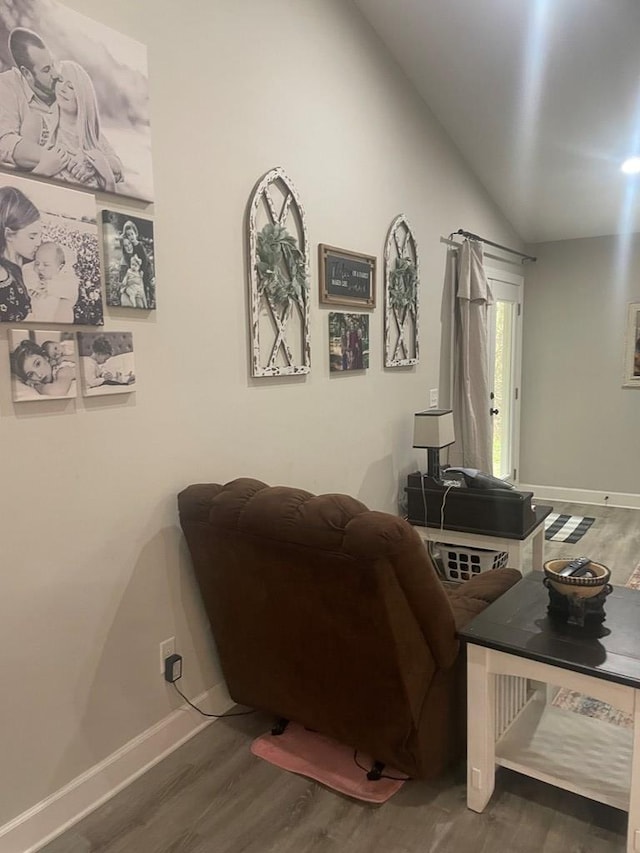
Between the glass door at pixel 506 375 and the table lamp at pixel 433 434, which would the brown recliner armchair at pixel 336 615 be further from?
the glass door at pixel 506 375

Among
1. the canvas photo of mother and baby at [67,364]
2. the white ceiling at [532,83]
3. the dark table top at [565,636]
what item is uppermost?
the white ceiling at [532,83]

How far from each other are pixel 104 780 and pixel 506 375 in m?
4.49

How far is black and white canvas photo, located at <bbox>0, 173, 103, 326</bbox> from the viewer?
1627 millimetres

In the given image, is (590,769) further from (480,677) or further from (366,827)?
(366,827)

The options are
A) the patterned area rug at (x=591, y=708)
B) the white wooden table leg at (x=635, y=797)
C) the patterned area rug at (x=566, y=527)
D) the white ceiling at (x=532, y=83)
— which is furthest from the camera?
the patterned area rug at (x=566, y=527)

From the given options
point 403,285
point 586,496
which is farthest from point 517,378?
point 403,285

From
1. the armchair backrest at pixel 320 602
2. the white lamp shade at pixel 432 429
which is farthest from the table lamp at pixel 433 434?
the armchair backrest at pixel 320 602

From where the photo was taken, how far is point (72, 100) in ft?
5.77

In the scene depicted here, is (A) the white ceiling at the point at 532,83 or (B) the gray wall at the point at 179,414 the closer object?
(B) the gray wall at the point at 179,414

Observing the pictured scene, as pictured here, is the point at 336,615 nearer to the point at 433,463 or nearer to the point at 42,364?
the point at 42,364

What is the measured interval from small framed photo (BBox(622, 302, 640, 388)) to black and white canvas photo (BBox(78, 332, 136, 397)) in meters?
4.49

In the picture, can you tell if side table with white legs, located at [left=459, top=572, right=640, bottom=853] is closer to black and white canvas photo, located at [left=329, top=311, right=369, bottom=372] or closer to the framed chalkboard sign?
→ black and white canvas photo, located at [left=329, top=311, right=369, bottom=372]

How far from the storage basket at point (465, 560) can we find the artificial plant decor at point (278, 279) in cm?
139

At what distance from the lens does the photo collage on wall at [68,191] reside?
1.63 metres
